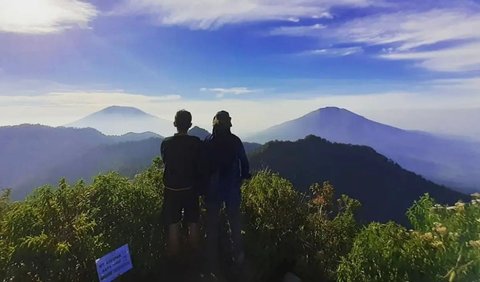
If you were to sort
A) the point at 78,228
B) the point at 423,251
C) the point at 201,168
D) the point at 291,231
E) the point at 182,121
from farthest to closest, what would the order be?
the point at 291,231, the point at 201,168, the point at 182,121, the point at 78,228, the point at 423,251

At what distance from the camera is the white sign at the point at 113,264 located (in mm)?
4227

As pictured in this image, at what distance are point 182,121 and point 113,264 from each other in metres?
1.99

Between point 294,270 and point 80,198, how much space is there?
120 inches

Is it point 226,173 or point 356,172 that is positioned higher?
point 226,173

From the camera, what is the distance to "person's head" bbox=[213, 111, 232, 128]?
5758 mm

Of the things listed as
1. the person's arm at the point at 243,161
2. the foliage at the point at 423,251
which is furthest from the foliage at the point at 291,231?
the foliage at the point at 423,251

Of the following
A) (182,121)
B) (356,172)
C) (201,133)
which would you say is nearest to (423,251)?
(182,121)

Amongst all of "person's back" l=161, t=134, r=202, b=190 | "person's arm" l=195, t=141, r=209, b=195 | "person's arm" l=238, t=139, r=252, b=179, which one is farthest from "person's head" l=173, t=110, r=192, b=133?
"person's arm" l=238, t=139, r=252, b=179

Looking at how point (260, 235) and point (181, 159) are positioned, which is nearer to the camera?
point (181, 159)

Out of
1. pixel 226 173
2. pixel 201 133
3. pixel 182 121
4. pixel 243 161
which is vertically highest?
pixel 182 121

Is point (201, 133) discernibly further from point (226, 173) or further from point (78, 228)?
point (78, 228)

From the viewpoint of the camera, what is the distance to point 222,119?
5766mm

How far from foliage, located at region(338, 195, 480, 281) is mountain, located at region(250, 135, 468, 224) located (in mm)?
62517

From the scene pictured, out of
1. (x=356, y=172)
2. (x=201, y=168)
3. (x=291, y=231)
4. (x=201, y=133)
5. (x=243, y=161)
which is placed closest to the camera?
(x=201, y=168)
